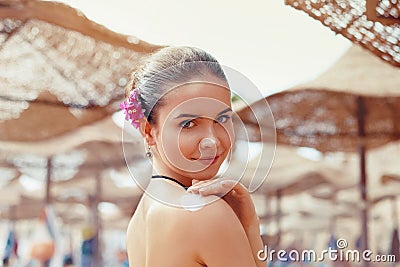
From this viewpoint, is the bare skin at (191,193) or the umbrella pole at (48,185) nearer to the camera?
the bare skin at (191,193)

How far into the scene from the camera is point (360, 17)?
63.2 inches

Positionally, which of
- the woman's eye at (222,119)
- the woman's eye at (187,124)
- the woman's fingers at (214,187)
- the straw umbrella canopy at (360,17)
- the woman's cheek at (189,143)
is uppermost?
the woman's eye at (222,119)

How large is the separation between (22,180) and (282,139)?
28.6 inches

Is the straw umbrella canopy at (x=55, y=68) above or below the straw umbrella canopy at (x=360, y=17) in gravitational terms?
below

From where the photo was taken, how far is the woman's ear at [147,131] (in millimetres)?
726

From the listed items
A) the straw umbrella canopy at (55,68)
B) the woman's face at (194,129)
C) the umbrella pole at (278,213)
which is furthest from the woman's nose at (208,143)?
the umbrella pole at (278,213)

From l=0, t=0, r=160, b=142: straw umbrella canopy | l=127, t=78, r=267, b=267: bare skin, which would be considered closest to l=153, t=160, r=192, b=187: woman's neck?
l=127, t=78, r=267, b=267: bare skin

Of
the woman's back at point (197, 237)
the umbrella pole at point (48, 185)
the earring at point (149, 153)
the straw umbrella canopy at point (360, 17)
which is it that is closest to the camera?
the woman's back at point (197, 237)

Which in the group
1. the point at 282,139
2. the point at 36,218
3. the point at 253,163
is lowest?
the point at 36,218

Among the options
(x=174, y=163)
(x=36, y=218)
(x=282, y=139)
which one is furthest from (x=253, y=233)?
(x=36, y=218)

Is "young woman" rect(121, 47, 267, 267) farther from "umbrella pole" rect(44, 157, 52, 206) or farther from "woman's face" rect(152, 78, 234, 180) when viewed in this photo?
"umbrella pole" rect(44, 157, 52, 206)

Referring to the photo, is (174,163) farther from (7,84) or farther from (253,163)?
(7,84)

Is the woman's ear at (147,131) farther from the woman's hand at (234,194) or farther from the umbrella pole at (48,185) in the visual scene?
the umbrella pole at (48,185)

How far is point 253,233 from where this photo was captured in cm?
70
